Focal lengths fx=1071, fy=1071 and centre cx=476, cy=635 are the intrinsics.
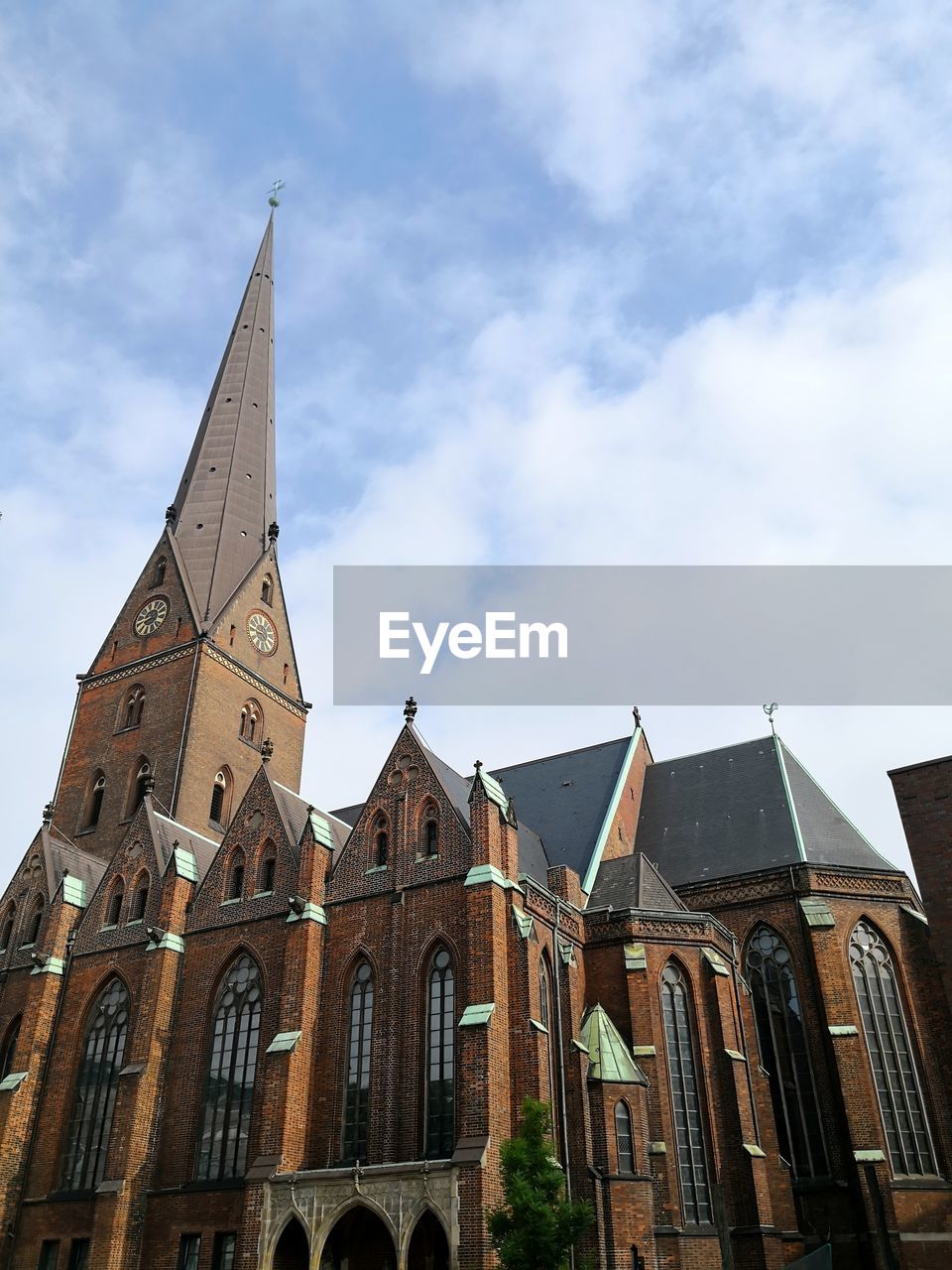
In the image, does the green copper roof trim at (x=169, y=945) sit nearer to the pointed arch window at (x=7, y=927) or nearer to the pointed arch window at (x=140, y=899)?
the pointed arch window at (x=140, y=899)

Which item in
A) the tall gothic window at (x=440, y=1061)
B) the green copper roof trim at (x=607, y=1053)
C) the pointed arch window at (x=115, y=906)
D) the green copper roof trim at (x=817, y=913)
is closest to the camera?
the tall gothic window at (x=440, y=1061)

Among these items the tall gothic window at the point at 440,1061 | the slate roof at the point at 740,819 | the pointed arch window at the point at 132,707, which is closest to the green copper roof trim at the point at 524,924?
the tall gothic window at the point at 440,1061

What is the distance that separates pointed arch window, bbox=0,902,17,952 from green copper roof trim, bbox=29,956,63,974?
2.57 metres

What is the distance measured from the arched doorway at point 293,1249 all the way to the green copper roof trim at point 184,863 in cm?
1016

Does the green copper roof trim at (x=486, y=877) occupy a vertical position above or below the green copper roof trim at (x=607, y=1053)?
above

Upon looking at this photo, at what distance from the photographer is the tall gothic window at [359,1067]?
77.5 ft

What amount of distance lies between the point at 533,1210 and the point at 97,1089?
590 inches

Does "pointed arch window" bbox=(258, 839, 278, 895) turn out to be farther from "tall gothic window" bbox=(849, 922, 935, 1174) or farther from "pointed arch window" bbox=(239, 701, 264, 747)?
"tall gothic window" bbox=(849, 922, 935, 1174)

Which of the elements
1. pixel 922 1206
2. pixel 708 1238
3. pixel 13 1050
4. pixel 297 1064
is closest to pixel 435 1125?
pixel 297 1064

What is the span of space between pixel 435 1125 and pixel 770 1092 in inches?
359

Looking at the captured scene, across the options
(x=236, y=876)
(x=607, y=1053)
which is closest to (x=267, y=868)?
(x=236, y=876)

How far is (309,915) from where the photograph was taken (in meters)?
26.2

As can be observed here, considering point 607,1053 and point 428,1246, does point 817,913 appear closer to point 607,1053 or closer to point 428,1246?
point 607,1053

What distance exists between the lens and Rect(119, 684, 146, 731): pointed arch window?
39344 millimetres
